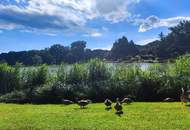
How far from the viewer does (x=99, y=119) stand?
19141 millimetres

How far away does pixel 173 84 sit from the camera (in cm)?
3030

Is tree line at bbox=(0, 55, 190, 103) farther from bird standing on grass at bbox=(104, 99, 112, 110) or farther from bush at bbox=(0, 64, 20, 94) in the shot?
bird standing on grass at bbox=(104, 99, 112, 110)

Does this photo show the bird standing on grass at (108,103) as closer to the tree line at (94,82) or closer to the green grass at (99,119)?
the green grass at (99,119)

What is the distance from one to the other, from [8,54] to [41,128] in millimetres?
38422

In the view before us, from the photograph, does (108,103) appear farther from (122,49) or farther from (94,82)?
(122,49)

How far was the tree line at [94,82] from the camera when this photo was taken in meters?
30.3

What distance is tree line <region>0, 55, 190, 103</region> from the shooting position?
99.4 ft

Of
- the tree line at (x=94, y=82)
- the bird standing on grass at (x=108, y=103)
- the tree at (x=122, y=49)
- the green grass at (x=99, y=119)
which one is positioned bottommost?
the green grass at (x=99, y=119)

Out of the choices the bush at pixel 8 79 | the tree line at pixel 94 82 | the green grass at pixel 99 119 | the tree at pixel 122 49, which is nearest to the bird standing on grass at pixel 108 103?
the green grass at pixel 99 119

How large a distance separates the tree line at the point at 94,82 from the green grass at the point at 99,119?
708cm

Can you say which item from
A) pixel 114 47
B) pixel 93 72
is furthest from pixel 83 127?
pixel 114 47

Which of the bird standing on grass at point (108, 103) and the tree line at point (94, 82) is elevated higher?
the tree line at point (94, 82)

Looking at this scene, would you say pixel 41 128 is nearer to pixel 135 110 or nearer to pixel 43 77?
pixel 135 110

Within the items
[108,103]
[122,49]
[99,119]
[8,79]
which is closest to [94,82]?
[8,79]
